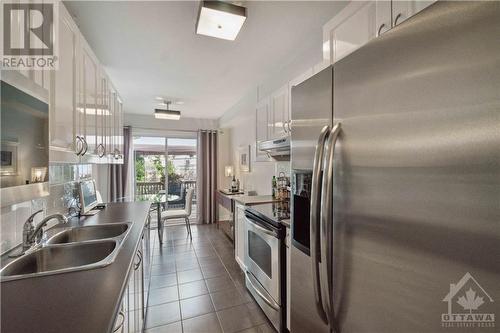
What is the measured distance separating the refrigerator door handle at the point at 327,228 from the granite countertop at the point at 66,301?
76 cm

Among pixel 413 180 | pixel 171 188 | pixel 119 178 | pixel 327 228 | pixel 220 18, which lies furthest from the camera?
pixel 171 188

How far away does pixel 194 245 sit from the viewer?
3.78 m

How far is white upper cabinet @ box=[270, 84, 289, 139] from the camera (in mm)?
2193

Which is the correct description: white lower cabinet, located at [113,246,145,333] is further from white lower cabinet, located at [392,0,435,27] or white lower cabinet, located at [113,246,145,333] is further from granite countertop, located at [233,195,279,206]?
white lower cabinet, located at [392,0,435,27]

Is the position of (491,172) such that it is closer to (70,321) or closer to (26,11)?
(70,321)

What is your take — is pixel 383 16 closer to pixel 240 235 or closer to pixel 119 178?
pixel 240 235

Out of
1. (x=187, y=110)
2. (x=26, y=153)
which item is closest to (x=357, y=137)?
(x=26, y=153)

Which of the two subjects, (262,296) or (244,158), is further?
(244,158)

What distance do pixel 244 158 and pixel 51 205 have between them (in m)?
3.24

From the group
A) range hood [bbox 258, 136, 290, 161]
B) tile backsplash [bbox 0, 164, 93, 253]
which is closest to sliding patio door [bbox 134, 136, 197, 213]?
tile backsplash [bbox 0, 164, 93, 253]

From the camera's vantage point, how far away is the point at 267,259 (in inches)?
73.7

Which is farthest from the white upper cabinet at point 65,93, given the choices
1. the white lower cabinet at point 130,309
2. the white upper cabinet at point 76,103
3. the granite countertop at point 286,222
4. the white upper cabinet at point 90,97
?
the granite countertop at point 286,222

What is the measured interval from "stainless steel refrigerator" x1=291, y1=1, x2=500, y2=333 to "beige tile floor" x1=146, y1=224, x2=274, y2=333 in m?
1.31

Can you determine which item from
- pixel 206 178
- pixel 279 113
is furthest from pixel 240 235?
pixel 206 178
